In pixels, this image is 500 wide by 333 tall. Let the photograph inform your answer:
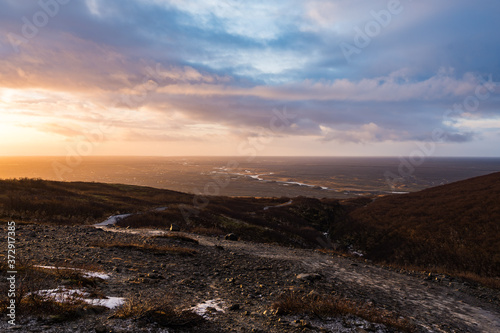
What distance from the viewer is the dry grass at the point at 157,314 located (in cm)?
552

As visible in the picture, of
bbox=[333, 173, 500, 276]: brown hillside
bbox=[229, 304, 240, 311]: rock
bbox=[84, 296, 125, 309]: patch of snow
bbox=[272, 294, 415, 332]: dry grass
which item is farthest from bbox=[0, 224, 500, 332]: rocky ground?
bbox=[333, 173, 500, 276]: brown hillside

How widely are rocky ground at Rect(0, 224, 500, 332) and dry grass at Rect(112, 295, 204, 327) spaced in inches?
5.1

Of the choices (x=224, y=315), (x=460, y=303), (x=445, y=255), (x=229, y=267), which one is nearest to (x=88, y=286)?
(x=224, y=315)

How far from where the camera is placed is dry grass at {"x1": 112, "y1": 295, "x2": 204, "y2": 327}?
18.1ft

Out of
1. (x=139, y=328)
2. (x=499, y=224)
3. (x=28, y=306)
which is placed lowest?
(x=499, y=224)

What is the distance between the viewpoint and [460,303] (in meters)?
10.3

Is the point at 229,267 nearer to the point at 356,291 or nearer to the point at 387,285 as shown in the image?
the point at 356,291

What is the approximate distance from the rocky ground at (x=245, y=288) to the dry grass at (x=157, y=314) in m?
0.13

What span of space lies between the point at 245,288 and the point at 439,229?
104 ft

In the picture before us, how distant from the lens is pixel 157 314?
5.67 meters

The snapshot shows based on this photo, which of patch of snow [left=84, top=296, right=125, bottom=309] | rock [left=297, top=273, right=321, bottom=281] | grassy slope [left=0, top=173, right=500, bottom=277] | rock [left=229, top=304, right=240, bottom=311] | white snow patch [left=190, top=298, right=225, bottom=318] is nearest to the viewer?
patch of snow [left=84, top=296, right=125, bottom=309]

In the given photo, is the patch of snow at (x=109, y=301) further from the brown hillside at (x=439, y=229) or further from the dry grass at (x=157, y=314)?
the brown hillside at (x=439, y=229)

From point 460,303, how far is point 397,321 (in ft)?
18.6

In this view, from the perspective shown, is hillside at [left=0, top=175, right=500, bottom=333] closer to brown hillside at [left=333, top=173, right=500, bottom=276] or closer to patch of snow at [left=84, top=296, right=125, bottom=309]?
patch of snow at [left=84, top=296, right=125, bottom=309]
